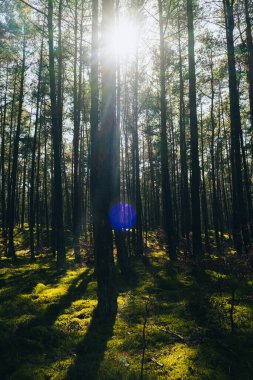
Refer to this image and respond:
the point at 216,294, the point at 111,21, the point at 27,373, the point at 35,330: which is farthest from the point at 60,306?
the point at 111,21

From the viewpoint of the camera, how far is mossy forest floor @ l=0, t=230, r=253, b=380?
→ 4.35 metres

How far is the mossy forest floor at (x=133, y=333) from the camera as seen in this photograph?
4.35m

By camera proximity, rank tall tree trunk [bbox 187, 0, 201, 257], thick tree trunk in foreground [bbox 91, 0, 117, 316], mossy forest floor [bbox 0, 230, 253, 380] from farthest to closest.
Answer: tall tree trunk [bbox 187, 0, 201, 257] → thick tree trunk in foreground [bbox 91, 0, 117, 316] → mossy forest floor [bbox 0, 230, 253, 380]

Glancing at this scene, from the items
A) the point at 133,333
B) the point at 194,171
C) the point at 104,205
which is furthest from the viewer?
the point at 194,171

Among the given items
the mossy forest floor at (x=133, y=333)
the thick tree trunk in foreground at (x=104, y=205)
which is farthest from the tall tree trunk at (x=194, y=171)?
the thick tree trunk in foreground at (x=104, y=205)

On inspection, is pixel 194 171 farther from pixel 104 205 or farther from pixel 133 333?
pixel 133 333

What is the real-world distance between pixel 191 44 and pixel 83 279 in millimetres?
9372

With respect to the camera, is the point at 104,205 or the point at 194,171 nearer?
the point at 104,205

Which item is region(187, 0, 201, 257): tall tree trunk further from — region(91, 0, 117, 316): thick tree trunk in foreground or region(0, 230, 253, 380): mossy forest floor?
region(91, 0, 117, 316): thick tree trunk in foreground

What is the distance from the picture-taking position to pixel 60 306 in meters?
7.50

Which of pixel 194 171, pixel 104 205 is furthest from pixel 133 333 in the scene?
pixel 194 171

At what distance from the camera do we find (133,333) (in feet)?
18.6

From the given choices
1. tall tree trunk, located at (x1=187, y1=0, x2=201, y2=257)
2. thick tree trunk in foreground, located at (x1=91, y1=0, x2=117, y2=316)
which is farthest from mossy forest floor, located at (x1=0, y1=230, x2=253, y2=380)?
tall tree trunk, located at (x1=187, y1=0, x2=201, y2=257)

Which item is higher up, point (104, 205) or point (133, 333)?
point (104, 205)
